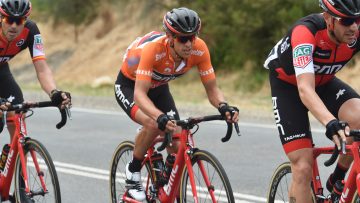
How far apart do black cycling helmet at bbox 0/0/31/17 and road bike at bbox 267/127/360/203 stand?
2459 mm

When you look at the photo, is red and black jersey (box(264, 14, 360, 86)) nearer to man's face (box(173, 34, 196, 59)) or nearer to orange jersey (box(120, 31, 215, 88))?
man's face (box(173, 34, 196, 59))

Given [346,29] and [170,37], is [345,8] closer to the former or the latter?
[346,29]

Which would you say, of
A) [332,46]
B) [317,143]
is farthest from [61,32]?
[332,46]

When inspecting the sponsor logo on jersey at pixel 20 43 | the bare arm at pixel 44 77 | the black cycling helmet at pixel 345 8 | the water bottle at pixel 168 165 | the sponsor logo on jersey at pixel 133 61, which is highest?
the black cycling helmet at pixel 345 8

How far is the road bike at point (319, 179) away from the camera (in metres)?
5.04

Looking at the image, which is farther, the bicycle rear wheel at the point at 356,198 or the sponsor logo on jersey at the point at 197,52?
the sponsor logo on jersey at the point at 197,52

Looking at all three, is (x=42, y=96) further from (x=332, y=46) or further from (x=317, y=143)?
(x=332, y=46)

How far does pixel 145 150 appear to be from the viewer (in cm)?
696

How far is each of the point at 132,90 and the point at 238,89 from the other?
12.5 meters

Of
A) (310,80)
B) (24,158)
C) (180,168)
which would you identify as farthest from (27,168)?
(310,80)

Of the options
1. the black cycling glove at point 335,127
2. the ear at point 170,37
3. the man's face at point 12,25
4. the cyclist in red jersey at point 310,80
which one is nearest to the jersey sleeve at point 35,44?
the man's face at point 12,25

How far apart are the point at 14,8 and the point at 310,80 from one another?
2.74 m

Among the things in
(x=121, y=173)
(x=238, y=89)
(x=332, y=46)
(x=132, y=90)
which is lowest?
(x=238, y=89)

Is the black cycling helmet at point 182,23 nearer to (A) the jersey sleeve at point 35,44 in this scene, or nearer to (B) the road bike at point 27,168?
(B) the road bike at point 27,168
